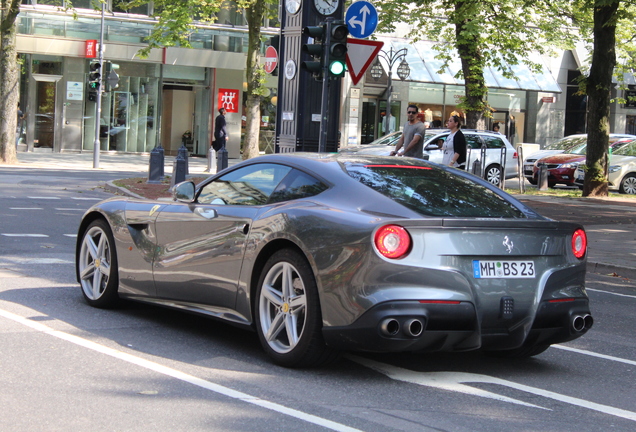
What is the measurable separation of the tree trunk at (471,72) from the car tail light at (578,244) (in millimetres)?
20629

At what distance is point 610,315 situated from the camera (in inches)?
335

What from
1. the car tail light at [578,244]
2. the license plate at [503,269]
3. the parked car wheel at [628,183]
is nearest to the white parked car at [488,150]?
the parked car wheel at [628,183]

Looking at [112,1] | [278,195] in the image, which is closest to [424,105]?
[112,1]

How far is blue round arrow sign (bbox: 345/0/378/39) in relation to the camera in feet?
44.8

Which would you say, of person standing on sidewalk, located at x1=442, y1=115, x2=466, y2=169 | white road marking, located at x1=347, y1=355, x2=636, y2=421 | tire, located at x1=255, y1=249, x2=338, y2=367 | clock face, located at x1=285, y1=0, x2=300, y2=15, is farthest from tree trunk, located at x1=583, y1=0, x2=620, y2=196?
tire, located at x1=255, y1=249, x2=338, y2=367

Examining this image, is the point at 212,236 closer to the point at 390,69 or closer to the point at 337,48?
the point at 337,48

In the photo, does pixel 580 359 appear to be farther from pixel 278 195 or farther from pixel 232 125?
pixel 232 125

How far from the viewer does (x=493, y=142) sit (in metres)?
28.0

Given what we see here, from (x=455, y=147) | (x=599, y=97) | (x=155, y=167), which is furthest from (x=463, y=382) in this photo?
(x=599, y=97)

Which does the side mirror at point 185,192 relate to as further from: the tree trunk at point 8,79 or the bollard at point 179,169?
the tree trunk at point 8,79

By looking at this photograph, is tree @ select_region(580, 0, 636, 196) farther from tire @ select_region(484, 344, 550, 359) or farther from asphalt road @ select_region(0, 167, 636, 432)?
tire @ select_region(484, 344, 550, 359)

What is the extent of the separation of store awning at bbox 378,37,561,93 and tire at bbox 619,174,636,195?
12.9 m

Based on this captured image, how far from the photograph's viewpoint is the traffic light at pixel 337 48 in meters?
12.8

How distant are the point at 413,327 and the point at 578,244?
1.39 meters
